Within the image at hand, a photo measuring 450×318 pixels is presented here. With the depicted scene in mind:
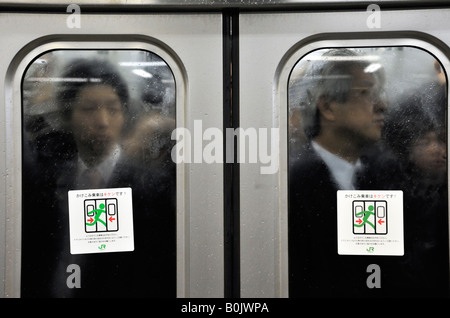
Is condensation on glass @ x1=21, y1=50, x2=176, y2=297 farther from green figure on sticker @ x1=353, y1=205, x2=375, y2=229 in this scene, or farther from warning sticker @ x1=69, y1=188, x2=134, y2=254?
green figure on sticker @ x1=353, y1=205, x2=375, y2=229

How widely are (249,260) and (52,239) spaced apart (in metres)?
0.68

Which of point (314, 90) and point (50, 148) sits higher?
point (314, 90)

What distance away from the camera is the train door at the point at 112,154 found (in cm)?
160

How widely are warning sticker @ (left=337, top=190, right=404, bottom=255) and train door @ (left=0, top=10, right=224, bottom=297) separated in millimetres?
428

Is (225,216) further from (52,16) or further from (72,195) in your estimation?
(52,16)

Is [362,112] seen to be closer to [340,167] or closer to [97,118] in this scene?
[340,167]

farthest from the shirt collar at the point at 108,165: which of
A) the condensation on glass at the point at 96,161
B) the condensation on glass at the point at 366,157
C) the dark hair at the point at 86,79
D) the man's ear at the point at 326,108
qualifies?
the man's ear at the point at 326,108

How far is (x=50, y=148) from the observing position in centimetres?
160

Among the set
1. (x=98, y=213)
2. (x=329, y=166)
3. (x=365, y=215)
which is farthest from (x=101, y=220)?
(x=365, y=215)

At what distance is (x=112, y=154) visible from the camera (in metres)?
1.61

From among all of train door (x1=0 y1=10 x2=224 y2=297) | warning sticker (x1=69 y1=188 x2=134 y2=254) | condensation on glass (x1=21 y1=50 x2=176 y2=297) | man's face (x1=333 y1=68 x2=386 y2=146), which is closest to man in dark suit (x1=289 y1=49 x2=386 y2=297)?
man's face (x1=333 y1=68 x2=386 y2=146)

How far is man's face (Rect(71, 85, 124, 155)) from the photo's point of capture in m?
1.61

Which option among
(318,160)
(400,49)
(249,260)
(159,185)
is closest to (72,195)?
(159,185)
